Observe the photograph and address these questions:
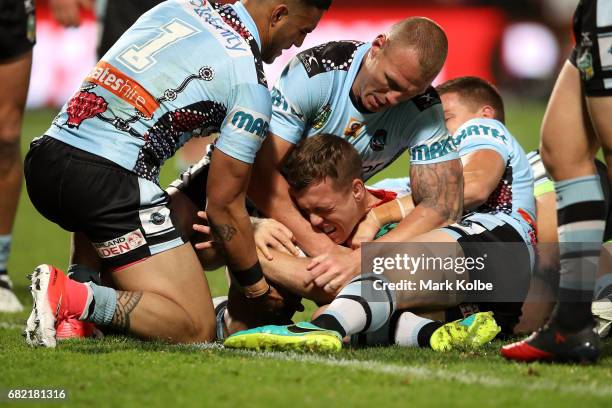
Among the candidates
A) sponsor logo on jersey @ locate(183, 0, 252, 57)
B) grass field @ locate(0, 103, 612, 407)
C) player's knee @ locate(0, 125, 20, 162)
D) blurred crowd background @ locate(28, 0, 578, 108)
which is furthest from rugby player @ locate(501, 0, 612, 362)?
blurred crowd background @ locate(28, 0, 578, 108)

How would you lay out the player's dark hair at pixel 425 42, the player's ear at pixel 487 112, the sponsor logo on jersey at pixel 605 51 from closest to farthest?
1. the sponsor logo on jersey at pixel 605 51
2. the player's dark hair at pixel 425 42
3. the player's ear at pixel 487 112

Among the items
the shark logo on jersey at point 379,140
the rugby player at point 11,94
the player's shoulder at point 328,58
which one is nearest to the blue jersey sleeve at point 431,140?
the shark logo on jersey at point 379,140

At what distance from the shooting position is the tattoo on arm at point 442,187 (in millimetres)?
5422

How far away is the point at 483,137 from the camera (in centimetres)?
581

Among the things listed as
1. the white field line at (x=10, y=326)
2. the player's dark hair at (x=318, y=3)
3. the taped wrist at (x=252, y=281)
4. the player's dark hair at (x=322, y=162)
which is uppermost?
the player's dark hair at (x=318, y=3)

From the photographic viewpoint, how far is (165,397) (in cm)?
359

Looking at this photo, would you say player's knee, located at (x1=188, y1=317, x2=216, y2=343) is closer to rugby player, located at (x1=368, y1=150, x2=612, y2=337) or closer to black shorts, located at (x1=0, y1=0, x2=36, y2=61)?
rugby player, located at (x1=368, y1=150, x2=612, y2=337)

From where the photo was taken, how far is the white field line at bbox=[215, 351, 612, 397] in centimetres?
374

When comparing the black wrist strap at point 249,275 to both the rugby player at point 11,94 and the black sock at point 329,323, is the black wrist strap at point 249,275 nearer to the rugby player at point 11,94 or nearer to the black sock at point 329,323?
the black sock at point 329,323

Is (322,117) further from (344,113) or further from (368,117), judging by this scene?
(368,117)

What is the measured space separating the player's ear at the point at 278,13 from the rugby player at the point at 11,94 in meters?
1.87

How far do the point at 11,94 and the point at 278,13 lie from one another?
2.01 meters

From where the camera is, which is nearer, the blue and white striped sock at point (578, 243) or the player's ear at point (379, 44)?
the blue and white striped sock at point (578, 243)

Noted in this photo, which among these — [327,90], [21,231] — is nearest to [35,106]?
[21,231]
